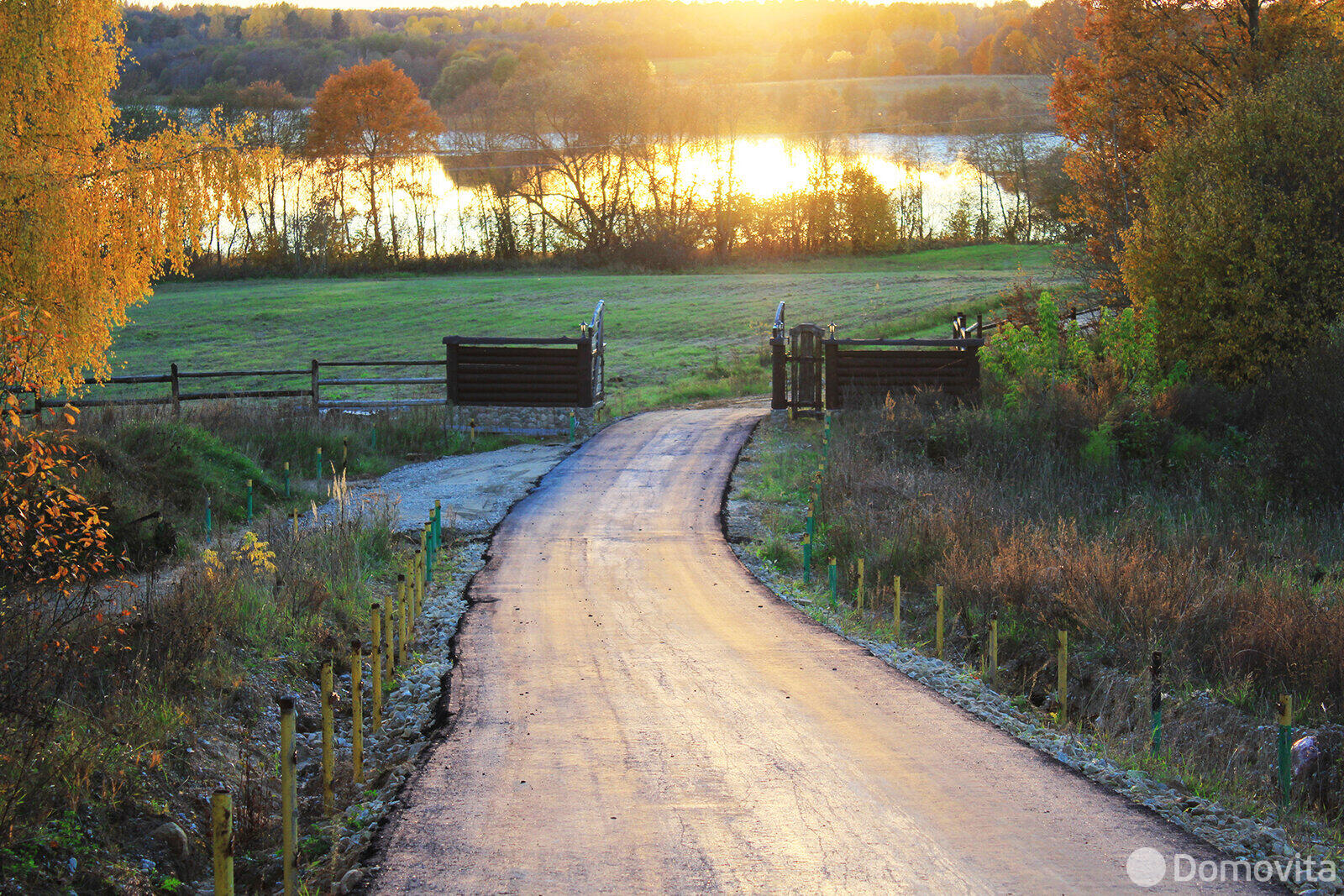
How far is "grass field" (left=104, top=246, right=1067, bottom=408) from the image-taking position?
36688 mm

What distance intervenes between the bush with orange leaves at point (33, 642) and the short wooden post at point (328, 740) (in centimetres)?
145

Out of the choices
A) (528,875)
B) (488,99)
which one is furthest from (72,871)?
(488,99)

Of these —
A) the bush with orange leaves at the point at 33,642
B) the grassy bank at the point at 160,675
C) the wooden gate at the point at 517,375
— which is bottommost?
the grassy bank at the point at 160,675

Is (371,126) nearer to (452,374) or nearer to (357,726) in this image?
(452,374)

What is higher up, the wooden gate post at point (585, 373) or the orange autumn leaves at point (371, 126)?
the orange autumn leaves at point (371, 126)

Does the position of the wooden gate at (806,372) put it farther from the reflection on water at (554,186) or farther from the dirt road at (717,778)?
the reflection on water at (554,186)

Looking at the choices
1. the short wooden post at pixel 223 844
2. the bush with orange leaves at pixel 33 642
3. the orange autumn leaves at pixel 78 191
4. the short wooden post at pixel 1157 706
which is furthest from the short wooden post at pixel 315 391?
the short wooden post at pixel 223 844

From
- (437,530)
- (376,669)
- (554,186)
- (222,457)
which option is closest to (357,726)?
(376,669)

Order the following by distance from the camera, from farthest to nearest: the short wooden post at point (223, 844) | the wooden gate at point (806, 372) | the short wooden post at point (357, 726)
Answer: the wooden gate at point (806, 372)
the short wooden post at point (357, 726)
the short wooden post at point (223, 844)

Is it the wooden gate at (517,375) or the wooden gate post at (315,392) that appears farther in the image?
the wooden gate at (517,375)

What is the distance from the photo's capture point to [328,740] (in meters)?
6.61

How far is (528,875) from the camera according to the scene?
577cm

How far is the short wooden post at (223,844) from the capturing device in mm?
4672

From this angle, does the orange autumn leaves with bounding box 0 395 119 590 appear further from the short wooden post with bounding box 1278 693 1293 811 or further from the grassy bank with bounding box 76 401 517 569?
the short wooden post with bounding box 1278 693 1293 811
